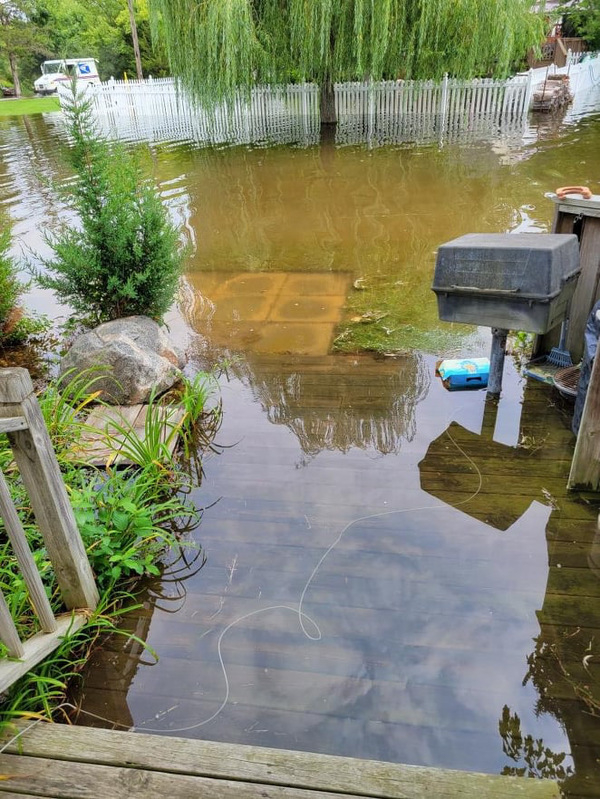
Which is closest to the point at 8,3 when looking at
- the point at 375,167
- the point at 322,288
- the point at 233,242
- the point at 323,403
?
the point at 375,167

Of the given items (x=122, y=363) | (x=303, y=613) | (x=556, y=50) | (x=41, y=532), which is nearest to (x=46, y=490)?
(x=41, y=532)

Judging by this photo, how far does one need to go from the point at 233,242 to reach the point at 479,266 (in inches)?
203

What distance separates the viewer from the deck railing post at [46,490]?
1.83 m

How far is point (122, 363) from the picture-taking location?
4062mm

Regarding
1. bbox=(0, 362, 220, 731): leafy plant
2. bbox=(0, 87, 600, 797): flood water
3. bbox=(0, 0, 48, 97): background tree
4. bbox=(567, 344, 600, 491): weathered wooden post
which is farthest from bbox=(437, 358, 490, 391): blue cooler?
bbox=(0, 0, 48, 97): background tree

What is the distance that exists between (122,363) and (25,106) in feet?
103

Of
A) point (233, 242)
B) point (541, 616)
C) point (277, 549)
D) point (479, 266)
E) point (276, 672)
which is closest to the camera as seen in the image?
point (276, 672)

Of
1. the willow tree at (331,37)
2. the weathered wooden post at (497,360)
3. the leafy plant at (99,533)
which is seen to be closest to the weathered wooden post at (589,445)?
the weathered wooden post at (497,360)

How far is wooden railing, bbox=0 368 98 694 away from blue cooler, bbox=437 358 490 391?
277 cm

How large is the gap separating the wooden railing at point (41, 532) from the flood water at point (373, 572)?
0.30 metres

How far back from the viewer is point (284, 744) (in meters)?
1.96

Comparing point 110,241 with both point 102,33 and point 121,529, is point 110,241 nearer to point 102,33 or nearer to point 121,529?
point 121,529

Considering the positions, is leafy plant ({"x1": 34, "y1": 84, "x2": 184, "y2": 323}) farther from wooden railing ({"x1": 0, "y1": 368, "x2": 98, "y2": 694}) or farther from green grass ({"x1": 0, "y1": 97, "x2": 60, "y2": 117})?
green grass ({"x1": 0, "y1": 97, "x2": 60, "y2": 117})

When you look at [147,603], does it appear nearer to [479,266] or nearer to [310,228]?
[479,266]
